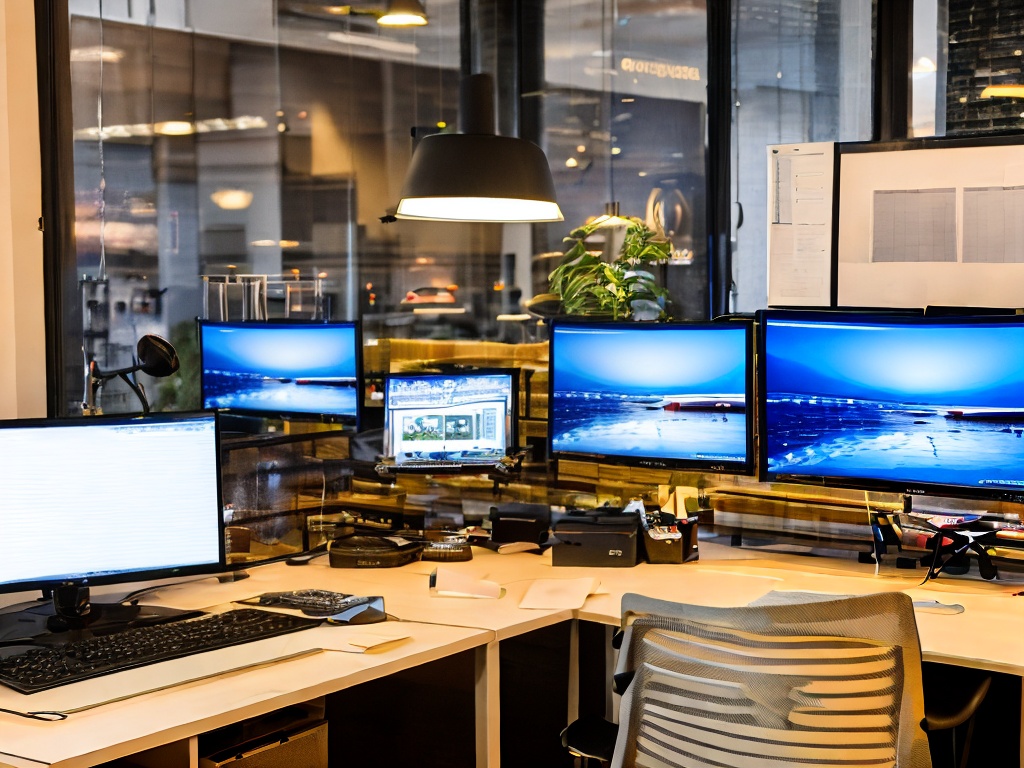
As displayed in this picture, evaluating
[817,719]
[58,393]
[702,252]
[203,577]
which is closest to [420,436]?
[203,577]

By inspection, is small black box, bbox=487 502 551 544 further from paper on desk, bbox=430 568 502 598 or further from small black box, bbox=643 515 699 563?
paper on desk, bbox=430 568 502 598

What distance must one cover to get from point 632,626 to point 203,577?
122cm

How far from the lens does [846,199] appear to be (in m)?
3.18

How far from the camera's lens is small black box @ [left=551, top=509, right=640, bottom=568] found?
9.25 ft

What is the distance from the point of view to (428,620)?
232 centimetres

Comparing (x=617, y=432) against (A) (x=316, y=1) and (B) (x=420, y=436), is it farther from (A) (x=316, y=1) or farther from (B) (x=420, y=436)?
(A) (x=316, y=1)

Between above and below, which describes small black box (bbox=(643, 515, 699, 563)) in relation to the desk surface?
above

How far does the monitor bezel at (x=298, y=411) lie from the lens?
4426mm

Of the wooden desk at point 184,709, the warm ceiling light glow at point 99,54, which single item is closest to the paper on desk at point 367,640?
the wooden desk at point 184,709

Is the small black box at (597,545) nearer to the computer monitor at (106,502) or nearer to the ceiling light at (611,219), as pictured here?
the computer monitor at (106,502)

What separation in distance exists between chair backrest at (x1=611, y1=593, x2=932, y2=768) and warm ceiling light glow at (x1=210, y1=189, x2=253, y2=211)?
12.7ft

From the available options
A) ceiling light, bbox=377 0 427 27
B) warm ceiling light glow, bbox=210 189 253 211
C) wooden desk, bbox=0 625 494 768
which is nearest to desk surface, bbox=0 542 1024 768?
wooden desk, bbox=0 625 494 768

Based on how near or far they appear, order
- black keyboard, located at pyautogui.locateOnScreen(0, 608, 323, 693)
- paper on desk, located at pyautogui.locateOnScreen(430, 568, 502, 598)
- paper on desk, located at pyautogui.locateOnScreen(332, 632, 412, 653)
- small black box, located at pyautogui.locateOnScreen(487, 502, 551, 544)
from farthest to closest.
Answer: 1. small black box, located at pyautogui.locateOnScreen(487, 502, 551, 544)
2. paper on desk, located at pyautogui.locateOnScreen(430, 568, 502, 598)
3. paper on desk, located at pyautogui.locateOnScreen(332, 632, 412, 653)
4. black keyboard, located at pyautogui.locateOnScreen(0, 608, 323, 693)

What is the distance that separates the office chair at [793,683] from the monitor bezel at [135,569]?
3.16 feet
